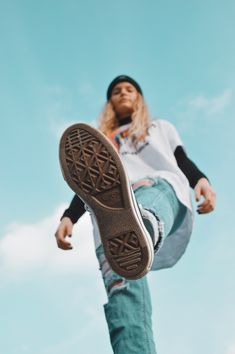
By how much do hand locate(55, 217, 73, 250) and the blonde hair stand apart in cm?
79

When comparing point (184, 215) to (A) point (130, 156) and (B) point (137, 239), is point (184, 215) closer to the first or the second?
(A) point (130, 156)

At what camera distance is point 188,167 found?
10.5 ft

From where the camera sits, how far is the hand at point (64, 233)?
Result: 3.08 meters

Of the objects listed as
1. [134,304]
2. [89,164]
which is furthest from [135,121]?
[134,304]

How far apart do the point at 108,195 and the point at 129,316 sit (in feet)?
2.07

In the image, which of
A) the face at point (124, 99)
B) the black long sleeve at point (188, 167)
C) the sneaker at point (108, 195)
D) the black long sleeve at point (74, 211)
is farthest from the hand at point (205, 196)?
the face at point (124, 99)

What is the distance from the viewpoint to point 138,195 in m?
2.77

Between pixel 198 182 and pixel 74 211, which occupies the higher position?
pixel 74 211

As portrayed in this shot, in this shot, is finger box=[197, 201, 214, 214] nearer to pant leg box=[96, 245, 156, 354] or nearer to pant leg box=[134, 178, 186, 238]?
pant leg box=[134, 178, 186, 238]

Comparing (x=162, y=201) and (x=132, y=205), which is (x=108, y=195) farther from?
(x=162, y=201)

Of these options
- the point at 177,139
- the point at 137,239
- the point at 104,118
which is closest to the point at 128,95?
the point at 104,118

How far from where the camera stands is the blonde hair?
11.5 feet

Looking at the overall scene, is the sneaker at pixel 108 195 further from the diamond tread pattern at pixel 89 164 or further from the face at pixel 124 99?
the face at pixel 124 99

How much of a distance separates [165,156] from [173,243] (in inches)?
24.3
